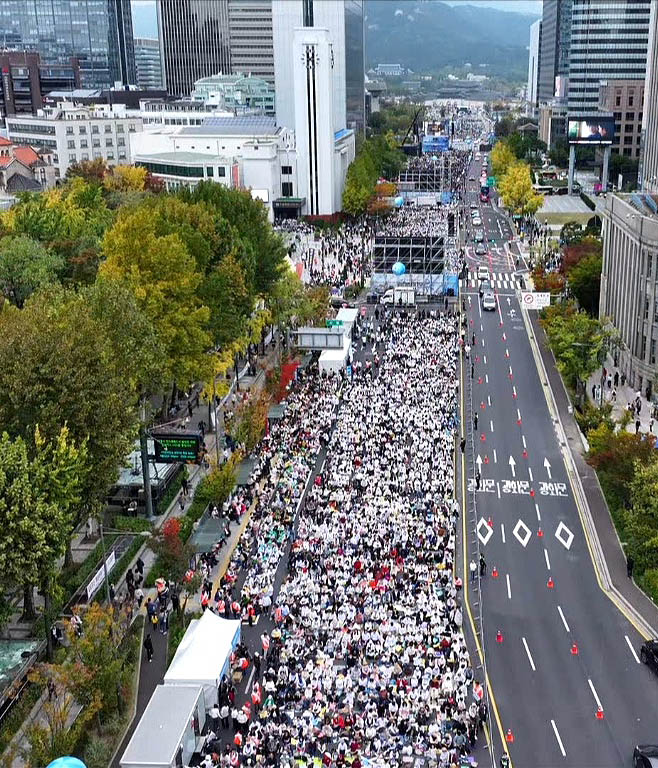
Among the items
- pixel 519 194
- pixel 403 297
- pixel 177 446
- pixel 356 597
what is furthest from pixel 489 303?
pixel 356 597

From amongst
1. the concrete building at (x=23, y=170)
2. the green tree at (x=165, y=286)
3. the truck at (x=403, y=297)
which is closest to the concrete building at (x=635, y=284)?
the truck at (x=403, y=297)

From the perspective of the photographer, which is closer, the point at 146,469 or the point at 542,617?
the point at 542,617

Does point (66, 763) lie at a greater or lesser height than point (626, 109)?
lesser

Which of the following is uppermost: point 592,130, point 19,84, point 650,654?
point 19,84

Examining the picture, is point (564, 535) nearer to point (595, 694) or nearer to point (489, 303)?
point (595, 694)

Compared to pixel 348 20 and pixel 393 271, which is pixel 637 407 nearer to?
pixel 393 271

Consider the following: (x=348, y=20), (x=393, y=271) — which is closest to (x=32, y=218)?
(x=393, y=271)

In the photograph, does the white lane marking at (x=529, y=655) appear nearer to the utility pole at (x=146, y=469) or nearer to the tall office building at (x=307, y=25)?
the utility pole at (x=146, y=469)
